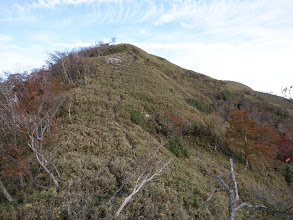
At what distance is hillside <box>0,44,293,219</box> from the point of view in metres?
6.67

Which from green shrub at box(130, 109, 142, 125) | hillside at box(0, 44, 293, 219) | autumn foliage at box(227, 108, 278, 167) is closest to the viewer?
hillside at box(0, 44, 293, 219)

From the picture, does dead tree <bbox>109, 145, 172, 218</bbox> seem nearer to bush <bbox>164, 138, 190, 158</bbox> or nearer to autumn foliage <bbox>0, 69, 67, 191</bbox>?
autumn foliage <bbox>0, 69, 67, 191</bbox>

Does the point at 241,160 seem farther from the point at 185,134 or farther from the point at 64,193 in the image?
the point at 64,193

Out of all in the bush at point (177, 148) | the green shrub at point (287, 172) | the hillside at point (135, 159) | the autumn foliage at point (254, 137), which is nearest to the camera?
the hillside at point (135, 159)

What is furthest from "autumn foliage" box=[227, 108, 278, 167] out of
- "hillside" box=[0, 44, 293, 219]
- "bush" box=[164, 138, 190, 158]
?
"bush" box=[164, 138, 190, 158]

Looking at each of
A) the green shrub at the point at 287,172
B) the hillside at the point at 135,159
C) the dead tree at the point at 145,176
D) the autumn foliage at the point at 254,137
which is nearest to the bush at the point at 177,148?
the hillside at the point at 135,159

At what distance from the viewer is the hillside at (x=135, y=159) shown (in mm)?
6669

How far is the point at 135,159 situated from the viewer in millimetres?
11758

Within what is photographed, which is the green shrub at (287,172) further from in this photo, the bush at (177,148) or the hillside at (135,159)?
the bush at (177,148)

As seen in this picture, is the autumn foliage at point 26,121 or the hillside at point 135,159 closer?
the hillside at point 135,159

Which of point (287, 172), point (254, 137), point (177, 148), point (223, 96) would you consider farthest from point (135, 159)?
point (223, 96)

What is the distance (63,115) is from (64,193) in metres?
10.8

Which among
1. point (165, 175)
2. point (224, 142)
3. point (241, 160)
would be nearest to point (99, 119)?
point (165, 175)

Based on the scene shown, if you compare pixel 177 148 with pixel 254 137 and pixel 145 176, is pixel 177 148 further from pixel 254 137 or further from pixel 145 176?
pixel 254 137
